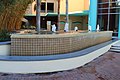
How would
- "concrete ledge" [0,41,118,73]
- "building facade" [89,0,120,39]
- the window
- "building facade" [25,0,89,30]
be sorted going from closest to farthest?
"concrete ledge" [0,41,118,73] < "building facade" [89,0,120,39] < "building facade" [25,0,89,30] < the window

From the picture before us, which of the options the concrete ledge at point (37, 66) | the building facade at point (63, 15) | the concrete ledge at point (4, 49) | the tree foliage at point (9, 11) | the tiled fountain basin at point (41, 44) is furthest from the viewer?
the building facade at point (63, 15)

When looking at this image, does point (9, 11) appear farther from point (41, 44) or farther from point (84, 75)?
point (84, 75)

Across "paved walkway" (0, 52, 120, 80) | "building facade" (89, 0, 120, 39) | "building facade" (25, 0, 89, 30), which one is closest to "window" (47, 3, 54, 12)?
"building facade" (25, 0, 89, 30)

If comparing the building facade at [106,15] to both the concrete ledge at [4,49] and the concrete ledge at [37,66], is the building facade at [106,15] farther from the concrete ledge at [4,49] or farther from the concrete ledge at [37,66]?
the concrete ledge at [4,49]

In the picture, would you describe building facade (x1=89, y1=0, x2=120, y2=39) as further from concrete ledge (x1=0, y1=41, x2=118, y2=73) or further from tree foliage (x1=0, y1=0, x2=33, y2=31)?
concrete ledge (x1=0, y1=41, x2=118, y2=73)

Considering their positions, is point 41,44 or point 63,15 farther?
point 63,15

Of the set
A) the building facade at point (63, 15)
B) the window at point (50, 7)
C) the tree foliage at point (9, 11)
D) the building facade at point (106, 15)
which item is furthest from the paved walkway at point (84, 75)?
the window at point (50, 7)

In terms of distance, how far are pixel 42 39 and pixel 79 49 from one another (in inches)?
102

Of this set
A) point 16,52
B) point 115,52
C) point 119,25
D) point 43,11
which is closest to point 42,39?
point 16,52

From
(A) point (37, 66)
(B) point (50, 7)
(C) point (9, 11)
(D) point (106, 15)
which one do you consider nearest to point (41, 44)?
(A) point (37, 66)

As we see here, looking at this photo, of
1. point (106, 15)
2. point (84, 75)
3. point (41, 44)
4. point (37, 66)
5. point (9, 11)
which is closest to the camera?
point (37, 66)

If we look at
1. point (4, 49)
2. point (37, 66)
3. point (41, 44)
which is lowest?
point (37, 66)

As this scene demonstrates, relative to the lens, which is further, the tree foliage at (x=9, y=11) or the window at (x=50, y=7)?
the window at (x=50, y=7)

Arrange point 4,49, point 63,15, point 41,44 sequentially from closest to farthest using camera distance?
point 41,44, point 4,49, point 63,15
